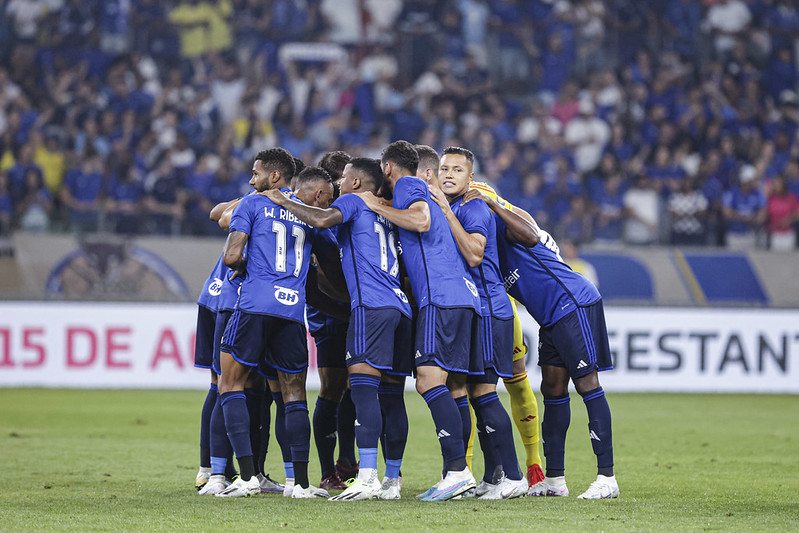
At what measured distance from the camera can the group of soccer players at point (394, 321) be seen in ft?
20.8

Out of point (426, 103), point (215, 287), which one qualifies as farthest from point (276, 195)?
point (426, 103)

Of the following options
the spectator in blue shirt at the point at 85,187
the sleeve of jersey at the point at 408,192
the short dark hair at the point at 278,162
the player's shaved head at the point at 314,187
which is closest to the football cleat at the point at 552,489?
the sleeve of jersey at the point at 408,192

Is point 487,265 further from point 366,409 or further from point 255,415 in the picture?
point 255,415

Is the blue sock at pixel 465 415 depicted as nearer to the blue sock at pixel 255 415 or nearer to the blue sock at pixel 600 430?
the blue sock at pixel 600 430

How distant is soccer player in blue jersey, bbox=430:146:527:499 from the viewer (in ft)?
21.2

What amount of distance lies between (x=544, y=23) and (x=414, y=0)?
2686mm

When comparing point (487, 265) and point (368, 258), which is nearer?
point (368, 258)

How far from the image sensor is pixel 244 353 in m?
6.39

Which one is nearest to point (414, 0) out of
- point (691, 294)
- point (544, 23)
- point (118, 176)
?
point (544, 23)

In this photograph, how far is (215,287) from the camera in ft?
23.4

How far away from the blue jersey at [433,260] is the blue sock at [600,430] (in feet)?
3.20

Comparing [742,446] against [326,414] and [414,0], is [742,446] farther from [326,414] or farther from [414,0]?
[414,0]

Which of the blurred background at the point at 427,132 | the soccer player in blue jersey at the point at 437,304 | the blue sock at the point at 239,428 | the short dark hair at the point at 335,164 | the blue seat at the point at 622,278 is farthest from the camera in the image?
the blue seat at the point at 622,278

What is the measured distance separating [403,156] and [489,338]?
4.22 feet
